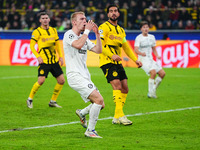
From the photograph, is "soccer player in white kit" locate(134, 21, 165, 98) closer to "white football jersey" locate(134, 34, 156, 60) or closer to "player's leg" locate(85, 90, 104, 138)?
"white football jersey" locate(134, 34, 156, 60)

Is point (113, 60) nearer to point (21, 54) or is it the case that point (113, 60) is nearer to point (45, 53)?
point (45, 53)

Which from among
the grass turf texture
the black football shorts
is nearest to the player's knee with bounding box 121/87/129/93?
the black football shorts

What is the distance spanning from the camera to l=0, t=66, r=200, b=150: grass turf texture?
7.58 m

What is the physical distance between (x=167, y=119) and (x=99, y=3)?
2331 centimetres

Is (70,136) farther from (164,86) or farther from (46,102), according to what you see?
(164,86)

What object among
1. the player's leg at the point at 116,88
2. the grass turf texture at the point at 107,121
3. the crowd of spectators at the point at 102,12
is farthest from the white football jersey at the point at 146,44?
the crowd of spectators at the point at 102,12

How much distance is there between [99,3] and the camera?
32750 mm

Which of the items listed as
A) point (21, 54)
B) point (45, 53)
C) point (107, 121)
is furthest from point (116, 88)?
point (21, 54)

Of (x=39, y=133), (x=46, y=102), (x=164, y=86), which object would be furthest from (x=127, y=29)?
(x=39, y=133)

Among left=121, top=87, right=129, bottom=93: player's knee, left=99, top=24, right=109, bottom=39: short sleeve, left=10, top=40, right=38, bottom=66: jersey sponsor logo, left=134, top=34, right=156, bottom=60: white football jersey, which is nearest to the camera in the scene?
left=99, top=24, right=109, bottom=39: short sleeve

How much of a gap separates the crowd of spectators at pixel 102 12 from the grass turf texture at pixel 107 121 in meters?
12.3

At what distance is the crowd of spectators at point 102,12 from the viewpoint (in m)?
30.2

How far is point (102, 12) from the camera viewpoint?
31953 mm

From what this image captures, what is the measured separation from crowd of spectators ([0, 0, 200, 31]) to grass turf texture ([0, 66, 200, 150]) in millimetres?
12266
